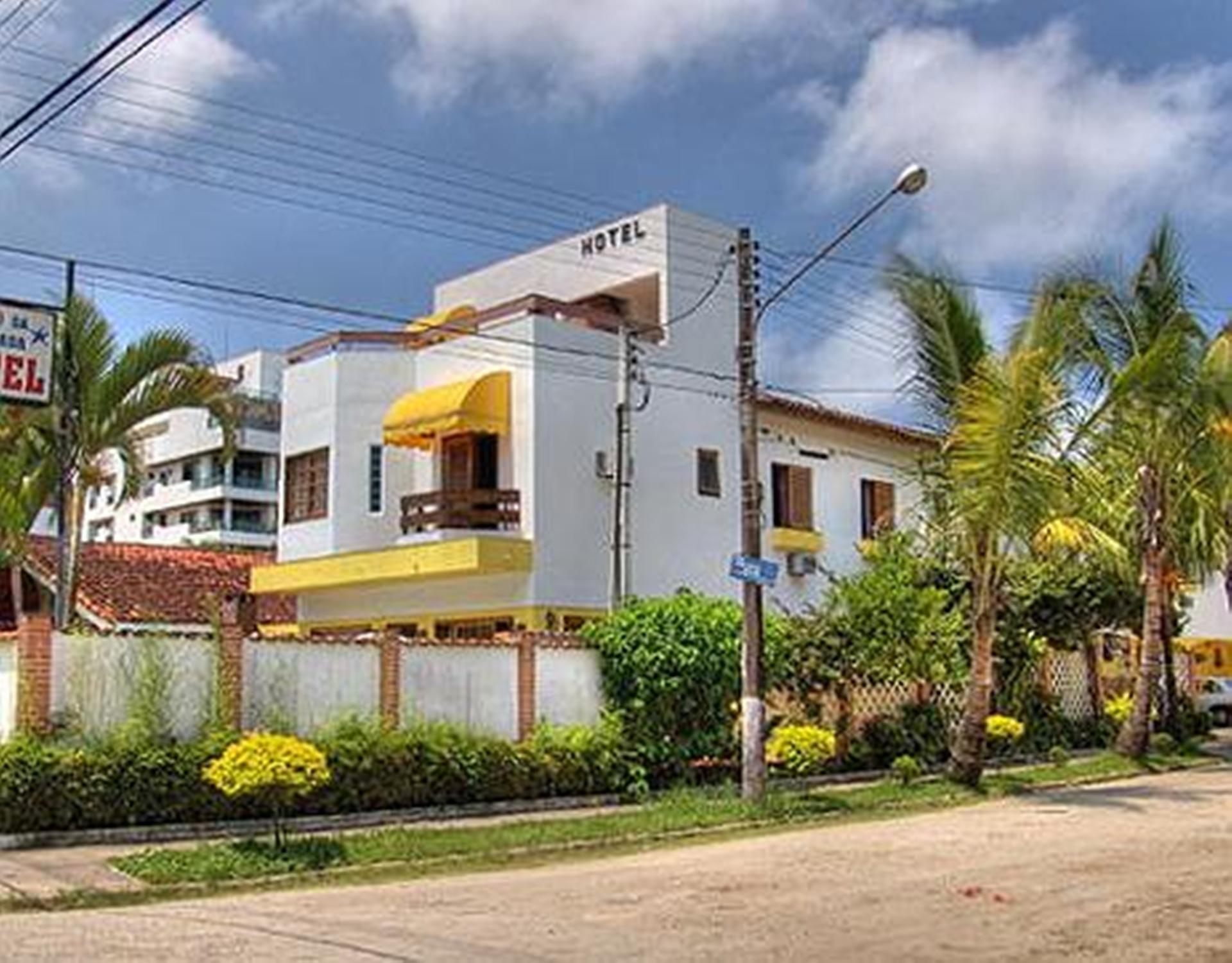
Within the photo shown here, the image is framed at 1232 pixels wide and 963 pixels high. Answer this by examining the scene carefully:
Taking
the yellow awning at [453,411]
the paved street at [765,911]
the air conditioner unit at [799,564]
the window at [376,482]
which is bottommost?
the paved street at [765,911]

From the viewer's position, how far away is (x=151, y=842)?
52.1 ft

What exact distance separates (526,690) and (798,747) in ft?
12.6

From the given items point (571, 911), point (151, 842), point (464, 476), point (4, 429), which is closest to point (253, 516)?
point (464, 476)

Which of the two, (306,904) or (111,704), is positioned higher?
(111,704)

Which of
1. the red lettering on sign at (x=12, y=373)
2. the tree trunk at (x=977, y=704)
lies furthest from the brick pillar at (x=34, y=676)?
the tree trunk at (x=977, y=704)

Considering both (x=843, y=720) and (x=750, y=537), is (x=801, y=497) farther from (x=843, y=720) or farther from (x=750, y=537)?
(x=750, y=537)

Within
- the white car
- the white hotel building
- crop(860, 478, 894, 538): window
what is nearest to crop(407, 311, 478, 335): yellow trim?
the white hotel building

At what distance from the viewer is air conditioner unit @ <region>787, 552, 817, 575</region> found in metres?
31.2

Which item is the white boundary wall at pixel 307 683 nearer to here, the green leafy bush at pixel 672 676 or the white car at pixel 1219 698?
the green leafy bush at pixel 672 676

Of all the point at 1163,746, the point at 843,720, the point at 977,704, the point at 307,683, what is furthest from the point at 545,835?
the point at 1163,746

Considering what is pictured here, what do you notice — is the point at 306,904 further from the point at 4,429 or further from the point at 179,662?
the point at 4,429

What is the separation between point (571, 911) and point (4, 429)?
40.8ft

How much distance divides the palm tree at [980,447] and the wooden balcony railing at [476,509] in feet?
24.2

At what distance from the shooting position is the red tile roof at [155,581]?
2805 cm
